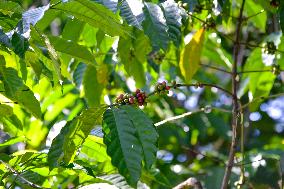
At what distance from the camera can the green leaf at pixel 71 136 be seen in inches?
49.1

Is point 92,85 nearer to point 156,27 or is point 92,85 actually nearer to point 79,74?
point 79,74

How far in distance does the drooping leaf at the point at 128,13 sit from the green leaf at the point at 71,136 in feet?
0.70

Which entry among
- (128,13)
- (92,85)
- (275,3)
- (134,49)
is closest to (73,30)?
(134,49)

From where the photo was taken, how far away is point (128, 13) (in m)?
1.37

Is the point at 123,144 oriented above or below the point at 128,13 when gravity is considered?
below

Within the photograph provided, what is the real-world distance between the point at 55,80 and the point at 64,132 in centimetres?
26

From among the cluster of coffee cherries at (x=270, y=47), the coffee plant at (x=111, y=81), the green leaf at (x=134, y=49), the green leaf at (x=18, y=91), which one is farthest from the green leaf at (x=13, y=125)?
the cluster of coffee cherries at (x=270, y=47)

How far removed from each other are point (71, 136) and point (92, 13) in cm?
25

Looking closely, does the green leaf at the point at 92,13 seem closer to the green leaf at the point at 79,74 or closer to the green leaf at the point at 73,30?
the green leaf at the point at 73,30

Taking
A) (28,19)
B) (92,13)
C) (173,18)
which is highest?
(173,18)

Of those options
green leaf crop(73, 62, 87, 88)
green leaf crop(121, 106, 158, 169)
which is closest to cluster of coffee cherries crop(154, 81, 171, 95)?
green leaf crop(121, 106, 158, 169)

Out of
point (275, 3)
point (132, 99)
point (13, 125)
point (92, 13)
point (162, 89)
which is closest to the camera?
point (92, 13)

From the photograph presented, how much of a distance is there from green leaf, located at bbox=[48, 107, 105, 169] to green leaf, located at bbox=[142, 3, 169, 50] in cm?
22

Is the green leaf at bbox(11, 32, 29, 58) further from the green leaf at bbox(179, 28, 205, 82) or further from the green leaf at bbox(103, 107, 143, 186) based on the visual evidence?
the green leaf at bbox(179, 28, 205, 82)
